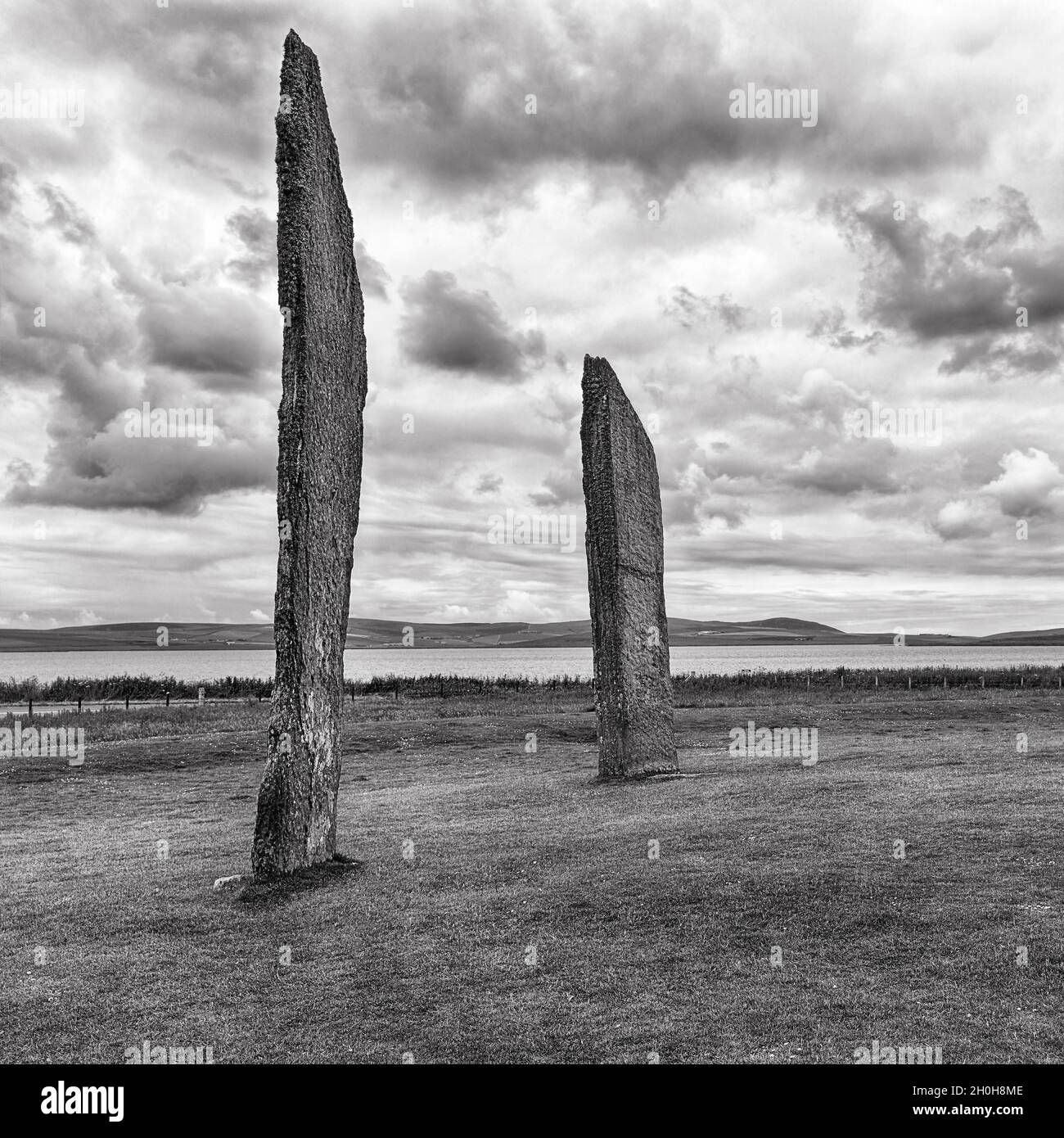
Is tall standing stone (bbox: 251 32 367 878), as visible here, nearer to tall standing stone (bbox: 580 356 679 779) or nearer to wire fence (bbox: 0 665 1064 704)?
tall standing stone (bbox: 580 356 679 779)

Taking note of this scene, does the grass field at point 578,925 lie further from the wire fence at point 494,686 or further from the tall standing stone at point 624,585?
the wire fence at point 494,686

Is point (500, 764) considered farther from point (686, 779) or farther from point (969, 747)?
point (969, 747)

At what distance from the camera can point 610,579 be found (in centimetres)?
1611

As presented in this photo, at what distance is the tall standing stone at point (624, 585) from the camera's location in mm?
15969

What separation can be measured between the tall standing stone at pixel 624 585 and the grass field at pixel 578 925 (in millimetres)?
1331

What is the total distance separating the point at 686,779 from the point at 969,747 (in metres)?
5.26

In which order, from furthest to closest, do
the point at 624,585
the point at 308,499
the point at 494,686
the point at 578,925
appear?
the point at 494,686, the point at 624,585, the point at 308,499, the point at 578,925

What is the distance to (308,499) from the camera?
981cm

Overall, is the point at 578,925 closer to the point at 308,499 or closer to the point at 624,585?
the point at 308,499

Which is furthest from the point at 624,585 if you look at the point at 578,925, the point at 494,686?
the point at 494,686

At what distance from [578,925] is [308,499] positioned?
4980 mm

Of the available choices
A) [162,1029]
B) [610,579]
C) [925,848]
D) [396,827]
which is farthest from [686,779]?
[162,1029]

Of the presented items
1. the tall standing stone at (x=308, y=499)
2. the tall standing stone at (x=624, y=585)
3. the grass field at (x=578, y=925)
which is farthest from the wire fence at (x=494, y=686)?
the tall standing stone at (x=308, y=499)

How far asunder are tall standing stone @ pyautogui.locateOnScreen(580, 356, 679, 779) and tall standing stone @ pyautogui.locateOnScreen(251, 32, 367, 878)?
641cm
